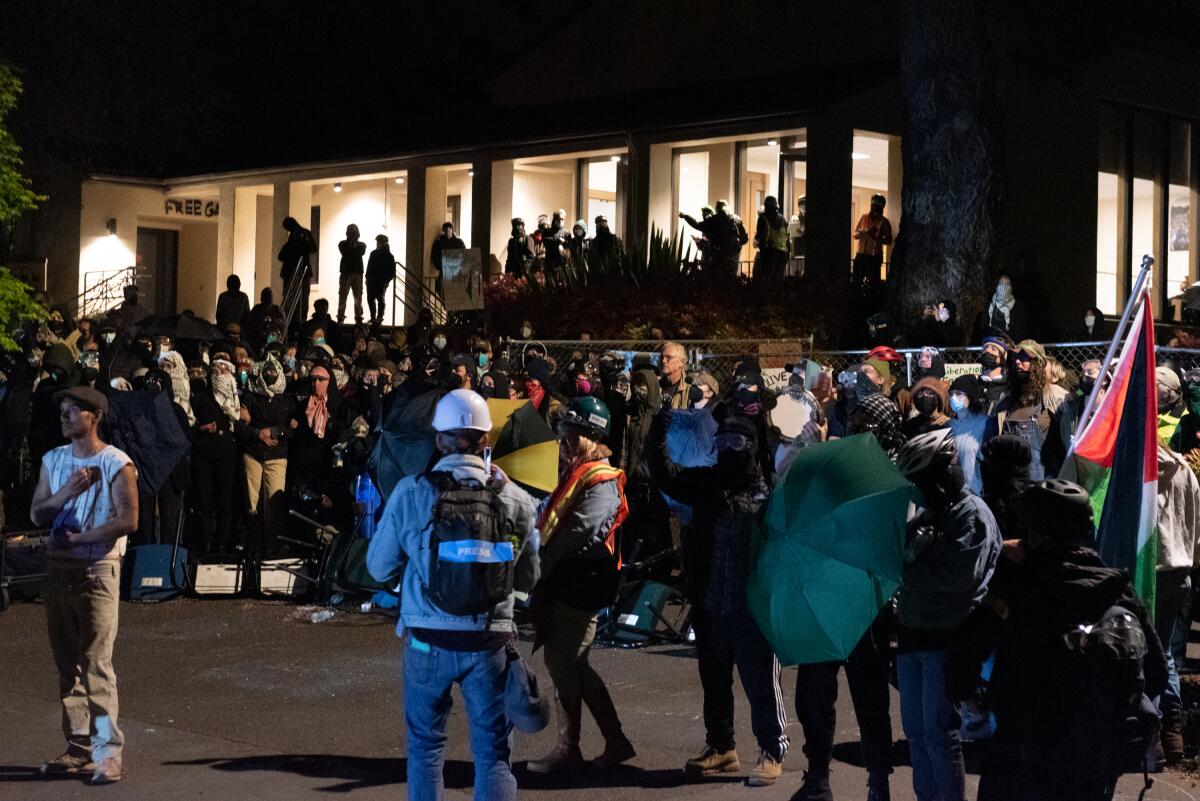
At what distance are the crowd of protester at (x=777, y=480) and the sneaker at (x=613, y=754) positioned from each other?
22 millimetres

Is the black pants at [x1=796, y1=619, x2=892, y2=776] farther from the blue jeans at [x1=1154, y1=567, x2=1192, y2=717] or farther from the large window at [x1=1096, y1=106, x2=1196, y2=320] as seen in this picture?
the large window at [x1=1096, y1=106, x2=1196, y2=320]

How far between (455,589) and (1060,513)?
2.21 m

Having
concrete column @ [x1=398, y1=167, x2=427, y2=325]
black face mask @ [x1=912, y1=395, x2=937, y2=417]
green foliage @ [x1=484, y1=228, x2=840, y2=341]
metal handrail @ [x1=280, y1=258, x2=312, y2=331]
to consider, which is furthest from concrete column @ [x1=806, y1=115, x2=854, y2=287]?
black face mask @ [x1=912, y1=395, x2=937, y2=417]

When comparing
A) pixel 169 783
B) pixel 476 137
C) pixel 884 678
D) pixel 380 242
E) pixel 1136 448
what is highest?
pixel 476 137

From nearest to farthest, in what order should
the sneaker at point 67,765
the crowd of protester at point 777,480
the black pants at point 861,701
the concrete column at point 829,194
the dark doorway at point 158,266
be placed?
1. the crowd of protester at point 777,480
2. the black pants at point 861,701
3. the sneaker at point 67,765
4. the concrete column at point 829,194
5. the dark doorway at point 158,266

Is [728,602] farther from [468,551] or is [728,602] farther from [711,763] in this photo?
[468,551]

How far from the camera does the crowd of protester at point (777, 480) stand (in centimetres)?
526

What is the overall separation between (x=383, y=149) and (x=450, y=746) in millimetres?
24416

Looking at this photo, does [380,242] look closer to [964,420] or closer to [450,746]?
[964,420]

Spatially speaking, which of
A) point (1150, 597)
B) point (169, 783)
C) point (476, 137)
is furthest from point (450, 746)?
point (476, 137)

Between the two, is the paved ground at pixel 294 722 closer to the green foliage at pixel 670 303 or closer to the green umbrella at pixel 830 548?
the green umbrella at pixel 830 548

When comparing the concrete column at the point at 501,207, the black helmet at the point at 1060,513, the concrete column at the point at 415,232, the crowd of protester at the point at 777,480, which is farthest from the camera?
the concrete column at the point at 415,232

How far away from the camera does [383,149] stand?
3158cm

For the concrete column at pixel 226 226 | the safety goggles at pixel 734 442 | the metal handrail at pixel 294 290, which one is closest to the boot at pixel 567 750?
the safety goggles at pixel 734 442
